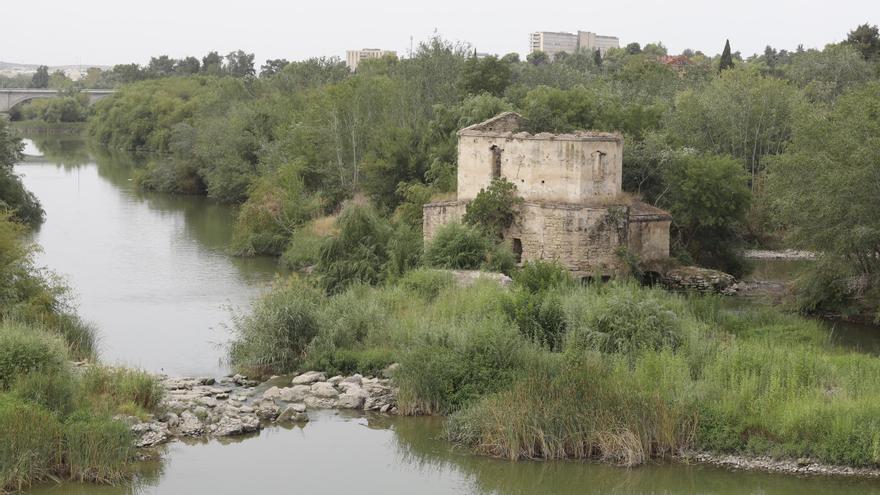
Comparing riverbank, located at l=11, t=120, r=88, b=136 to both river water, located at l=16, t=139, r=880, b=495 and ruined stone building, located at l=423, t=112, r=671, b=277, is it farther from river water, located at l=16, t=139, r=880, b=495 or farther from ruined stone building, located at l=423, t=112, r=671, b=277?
ruined stone building, located at l=423, t=112, r=671, b=277

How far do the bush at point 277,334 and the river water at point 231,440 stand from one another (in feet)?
2.87

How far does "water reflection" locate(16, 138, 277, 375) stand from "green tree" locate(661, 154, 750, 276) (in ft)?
41.1

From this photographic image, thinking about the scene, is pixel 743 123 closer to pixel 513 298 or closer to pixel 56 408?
pixel 513 298

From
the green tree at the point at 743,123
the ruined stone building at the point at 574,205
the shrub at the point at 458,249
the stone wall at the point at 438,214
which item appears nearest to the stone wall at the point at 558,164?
the ruined stone building at the point at 574,205

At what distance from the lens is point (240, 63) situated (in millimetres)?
127625

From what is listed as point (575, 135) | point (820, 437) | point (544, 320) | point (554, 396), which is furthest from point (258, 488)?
point (575, 135)

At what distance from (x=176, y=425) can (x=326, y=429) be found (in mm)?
2619

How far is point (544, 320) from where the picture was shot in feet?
75.0

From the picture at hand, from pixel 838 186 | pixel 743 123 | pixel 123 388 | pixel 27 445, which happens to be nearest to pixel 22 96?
pixel 743 123

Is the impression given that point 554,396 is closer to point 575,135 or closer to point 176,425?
point 176,425

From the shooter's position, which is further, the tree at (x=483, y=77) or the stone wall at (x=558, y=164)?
the tree at (x=483, y=77)

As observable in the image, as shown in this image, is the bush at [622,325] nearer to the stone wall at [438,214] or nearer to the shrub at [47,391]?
the shrub at [47,391]

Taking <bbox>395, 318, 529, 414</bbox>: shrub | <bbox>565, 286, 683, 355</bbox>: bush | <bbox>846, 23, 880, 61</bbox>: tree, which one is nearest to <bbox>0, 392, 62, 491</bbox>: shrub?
<bbox>395, 318, 529, 414</bbox>: shrub

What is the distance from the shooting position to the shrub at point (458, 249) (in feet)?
97.1
